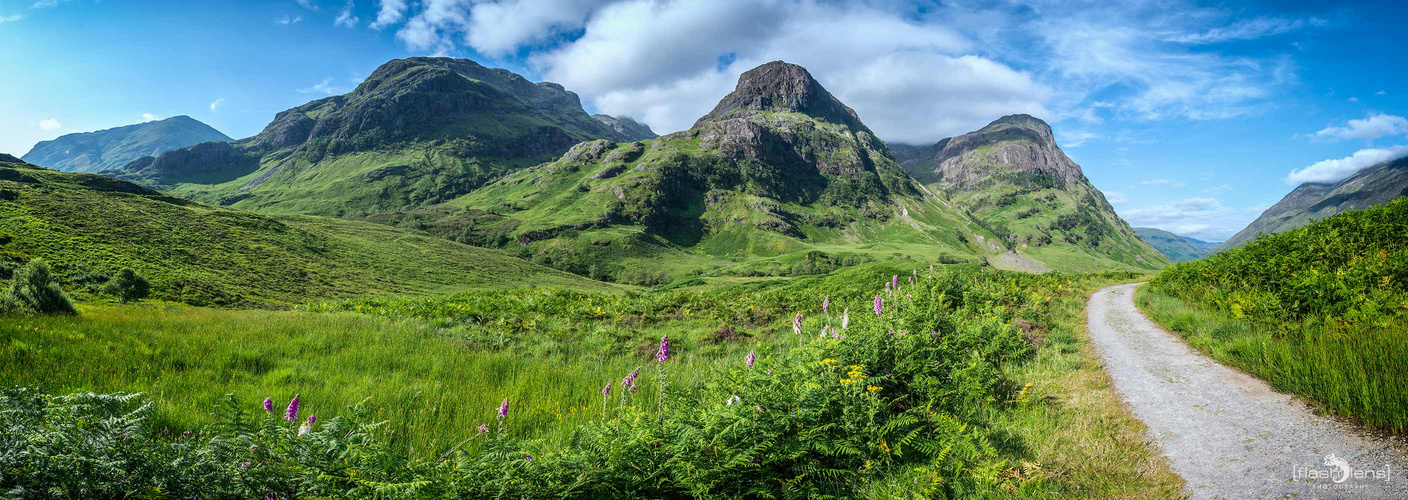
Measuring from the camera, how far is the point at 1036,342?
33.7 feet

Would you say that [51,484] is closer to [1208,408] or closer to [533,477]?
[533,477]

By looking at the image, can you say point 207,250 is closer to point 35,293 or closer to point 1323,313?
point 35,293

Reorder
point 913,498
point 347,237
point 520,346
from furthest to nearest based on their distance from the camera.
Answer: point 347,237, point 520,346, point 913,498

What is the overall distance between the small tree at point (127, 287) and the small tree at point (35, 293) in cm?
4167

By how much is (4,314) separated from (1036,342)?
21.0 meters

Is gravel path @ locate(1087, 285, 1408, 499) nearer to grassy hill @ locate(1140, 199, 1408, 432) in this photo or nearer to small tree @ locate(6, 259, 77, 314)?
grassy hill @ locate(1140, 199, 1408, 432)

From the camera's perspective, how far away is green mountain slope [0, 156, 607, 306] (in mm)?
53312

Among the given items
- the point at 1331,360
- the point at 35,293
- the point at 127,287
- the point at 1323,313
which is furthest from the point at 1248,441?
the point at 127,287

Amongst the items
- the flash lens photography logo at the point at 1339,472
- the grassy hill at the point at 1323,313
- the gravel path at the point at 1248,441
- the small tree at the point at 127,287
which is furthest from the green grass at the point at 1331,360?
the small tree at the point at 127,287

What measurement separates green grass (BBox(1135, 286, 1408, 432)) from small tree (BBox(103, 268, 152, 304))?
62.3 m

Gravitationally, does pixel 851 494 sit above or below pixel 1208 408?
below

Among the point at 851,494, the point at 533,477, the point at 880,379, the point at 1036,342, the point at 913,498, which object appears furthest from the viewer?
the point at 1036,342

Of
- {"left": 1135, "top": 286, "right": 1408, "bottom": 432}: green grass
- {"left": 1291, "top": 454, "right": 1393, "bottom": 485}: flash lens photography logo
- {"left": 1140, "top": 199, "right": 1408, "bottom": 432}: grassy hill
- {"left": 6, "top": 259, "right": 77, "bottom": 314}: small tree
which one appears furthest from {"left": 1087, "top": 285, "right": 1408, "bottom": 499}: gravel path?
{"left": 6, "top": 259, "right": 77, "bottom": 314}: small tree

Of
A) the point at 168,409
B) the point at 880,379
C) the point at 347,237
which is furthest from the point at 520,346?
the point at 347,237
